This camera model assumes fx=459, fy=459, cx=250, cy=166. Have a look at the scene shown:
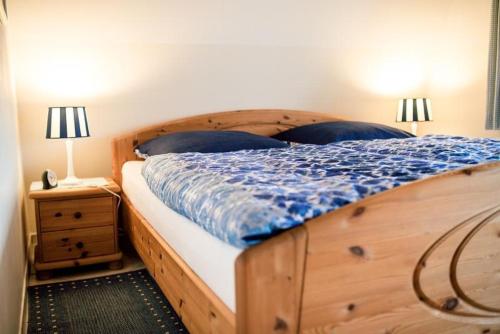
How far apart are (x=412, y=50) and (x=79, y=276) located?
3.17 meters

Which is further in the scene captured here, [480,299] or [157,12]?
[157,12]

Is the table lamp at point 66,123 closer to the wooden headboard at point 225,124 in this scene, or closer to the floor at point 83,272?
the wooden headboard at point 225,124

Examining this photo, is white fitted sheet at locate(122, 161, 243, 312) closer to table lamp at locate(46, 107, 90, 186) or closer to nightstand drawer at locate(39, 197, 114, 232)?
nightstand drawer at locate(39, 197, 114, 232)

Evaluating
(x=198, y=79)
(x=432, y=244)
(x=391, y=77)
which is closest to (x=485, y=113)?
(x=391, y=77)

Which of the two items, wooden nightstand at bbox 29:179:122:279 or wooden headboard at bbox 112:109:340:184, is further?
wooden headboard at bbox 112:109:340:184

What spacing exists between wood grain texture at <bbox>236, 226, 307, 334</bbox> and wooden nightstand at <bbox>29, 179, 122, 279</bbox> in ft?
5.40

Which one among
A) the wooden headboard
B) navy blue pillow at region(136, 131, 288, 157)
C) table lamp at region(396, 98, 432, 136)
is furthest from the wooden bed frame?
table lamp at region(396, 98, 432, 136)

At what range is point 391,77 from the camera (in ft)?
12.9

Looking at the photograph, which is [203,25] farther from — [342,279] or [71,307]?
[342,279]

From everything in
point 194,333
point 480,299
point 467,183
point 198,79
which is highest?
point 198,79

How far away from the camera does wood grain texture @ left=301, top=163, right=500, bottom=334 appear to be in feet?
4.06

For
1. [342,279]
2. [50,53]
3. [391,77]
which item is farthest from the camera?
[391,77]

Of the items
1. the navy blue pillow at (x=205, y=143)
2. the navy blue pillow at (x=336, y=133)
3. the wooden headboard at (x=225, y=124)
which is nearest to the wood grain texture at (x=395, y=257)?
the navy blue pillow at (x=205, y=143)

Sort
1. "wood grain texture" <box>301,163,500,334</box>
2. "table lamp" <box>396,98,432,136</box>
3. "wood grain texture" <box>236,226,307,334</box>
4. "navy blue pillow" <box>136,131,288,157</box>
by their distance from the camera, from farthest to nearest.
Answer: "table lamp" <box>396,98,432,136</box>
"navy blue pillow" <box>136,131,288,157</box>
"wood grain texture" <box>301,163,500,334</box>
"wood grain texture" <box>236,226,307,334</box>
